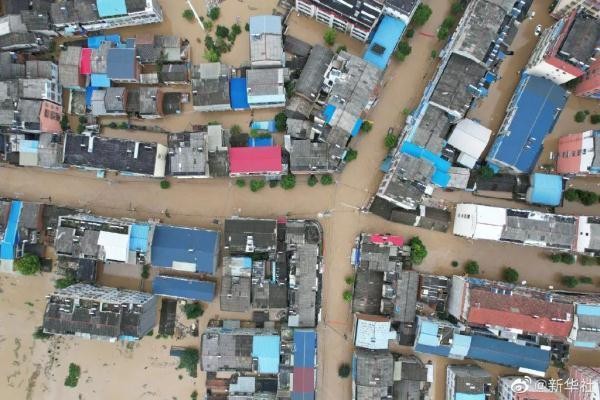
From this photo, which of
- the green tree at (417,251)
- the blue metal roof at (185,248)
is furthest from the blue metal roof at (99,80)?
the green tree at (417,251)

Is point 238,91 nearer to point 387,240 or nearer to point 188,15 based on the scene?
point 188,15

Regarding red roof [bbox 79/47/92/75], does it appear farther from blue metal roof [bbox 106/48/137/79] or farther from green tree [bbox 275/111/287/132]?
green tree [bbox 275/111/287/132]

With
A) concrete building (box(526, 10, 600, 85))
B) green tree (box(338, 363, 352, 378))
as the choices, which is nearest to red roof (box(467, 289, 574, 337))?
green tree (box(338, 363, 352, 378))

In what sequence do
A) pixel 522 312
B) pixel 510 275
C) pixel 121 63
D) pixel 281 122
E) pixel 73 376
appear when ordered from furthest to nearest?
1. pixel 73 376
2. pixel 281 122
3. pixel 510 275
4. pixel 121 63
5. pixel 522 312

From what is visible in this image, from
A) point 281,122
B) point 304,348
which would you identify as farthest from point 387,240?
point 281,122

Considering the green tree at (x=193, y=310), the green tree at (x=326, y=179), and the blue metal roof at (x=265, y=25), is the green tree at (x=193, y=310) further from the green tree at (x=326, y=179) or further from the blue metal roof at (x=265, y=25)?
the blue metal roof at (x=265, y=25)

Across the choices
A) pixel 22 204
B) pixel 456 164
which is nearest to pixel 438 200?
pixel 456 164

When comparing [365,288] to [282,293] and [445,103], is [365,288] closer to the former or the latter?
[282,293]
